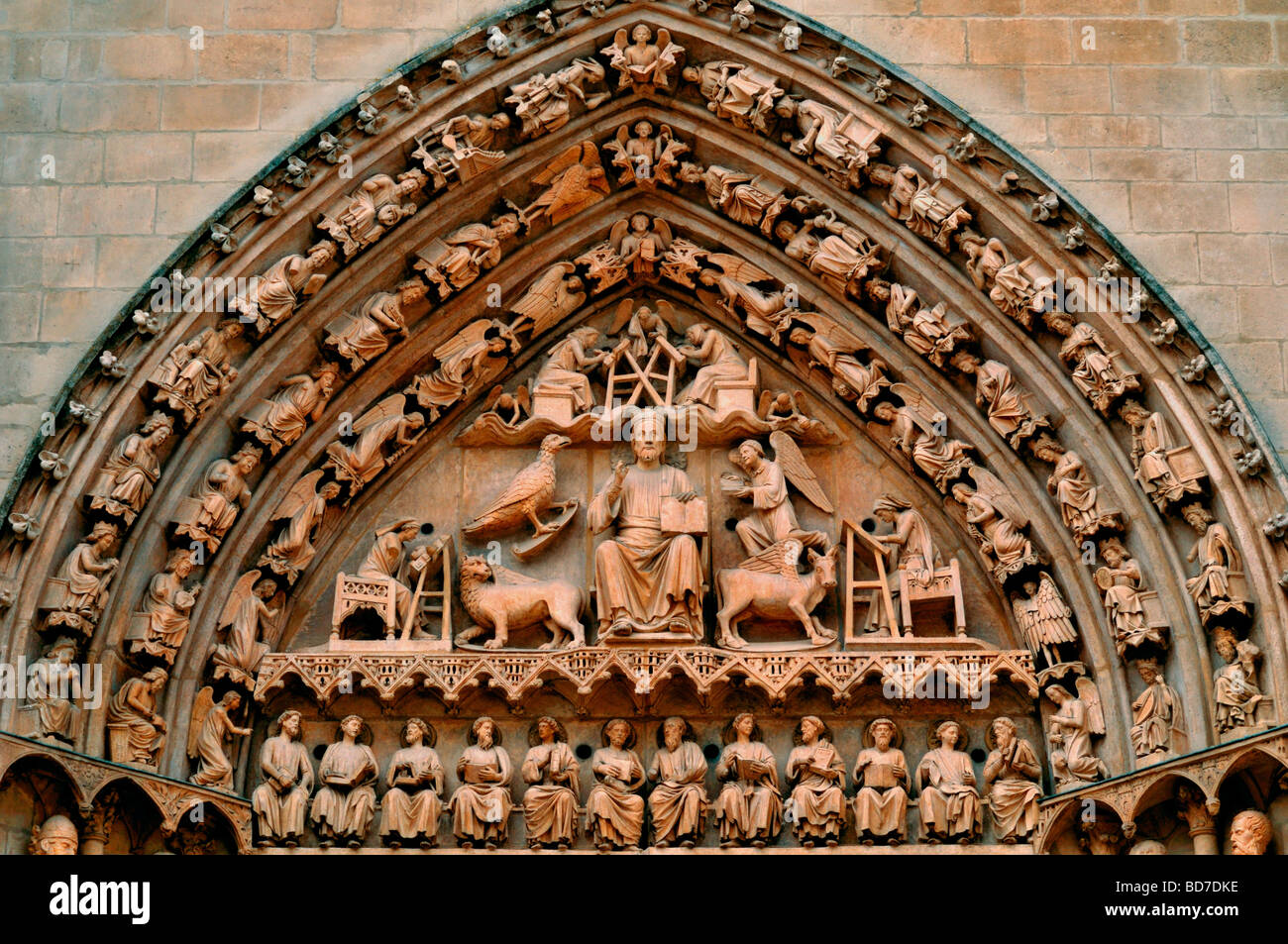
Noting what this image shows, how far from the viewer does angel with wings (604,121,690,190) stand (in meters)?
14.5

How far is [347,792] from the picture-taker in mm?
13320

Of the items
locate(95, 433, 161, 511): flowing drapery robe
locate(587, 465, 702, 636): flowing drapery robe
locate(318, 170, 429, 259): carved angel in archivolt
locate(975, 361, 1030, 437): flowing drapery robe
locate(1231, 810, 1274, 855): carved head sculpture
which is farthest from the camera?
locate(318, 170, 429, 259): carved angel in archivolt

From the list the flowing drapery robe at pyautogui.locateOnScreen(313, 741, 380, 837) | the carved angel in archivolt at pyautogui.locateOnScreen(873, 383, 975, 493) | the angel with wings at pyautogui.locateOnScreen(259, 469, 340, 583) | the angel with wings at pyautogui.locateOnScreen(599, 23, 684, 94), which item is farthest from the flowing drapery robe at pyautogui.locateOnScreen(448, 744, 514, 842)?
the angel with wings at pyautogui.locateOnScreen(599, 23, 684, 94)

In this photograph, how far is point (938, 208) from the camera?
45.1ft

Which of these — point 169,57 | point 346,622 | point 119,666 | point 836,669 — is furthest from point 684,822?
point 169,57

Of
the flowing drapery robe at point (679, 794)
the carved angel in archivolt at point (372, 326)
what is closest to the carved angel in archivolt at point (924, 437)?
the flowing drapery robe at point (679, 794)

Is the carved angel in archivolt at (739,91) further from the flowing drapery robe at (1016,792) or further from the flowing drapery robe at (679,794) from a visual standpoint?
the flowing drapery robe at (1016,792)

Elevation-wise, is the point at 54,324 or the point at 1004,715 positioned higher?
the point at 54,324

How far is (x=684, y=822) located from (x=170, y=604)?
2.98 metres

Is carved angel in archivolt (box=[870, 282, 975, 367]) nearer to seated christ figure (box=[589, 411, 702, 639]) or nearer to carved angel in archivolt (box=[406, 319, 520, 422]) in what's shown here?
seated christ figure (box=[589, 411, 702, 639])

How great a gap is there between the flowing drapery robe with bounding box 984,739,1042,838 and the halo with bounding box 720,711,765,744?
125cm

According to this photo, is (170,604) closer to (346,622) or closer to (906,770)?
(346,622)

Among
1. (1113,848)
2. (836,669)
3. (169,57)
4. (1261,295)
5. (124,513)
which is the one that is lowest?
(1113,848)

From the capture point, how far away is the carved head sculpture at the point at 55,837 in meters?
12.4
